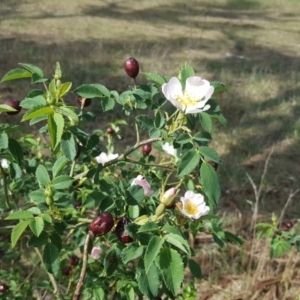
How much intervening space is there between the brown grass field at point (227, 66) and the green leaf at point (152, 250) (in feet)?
3.73

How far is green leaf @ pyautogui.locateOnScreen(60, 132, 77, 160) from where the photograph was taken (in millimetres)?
1120

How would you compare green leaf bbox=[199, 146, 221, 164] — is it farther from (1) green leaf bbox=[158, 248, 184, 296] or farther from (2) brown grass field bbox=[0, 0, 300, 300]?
(2) brown grass field bbox=[0, 0, 300, 300]

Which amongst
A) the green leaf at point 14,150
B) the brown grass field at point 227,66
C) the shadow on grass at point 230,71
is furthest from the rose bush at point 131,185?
the shadow on grass at point 230,71

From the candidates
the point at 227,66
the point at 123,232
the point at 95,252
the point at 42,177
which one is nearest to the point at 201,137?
the point at 123,232

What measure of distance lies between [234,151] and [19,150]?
280cm

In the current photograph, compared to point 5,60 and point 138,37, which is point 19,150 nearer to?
point 5,60

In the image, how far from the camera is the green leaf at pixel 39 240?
1.18m

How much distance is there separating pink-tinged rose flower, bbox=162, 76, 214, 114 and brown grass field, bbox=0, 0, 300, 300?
104cm

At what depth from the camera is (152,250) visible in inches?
41.8

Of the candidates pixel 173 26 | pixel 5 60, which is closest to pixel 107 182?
pixel 5 60

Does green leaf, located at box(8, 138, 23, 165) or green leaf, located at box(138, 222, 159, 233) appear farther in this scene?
green leaf, located at box(8, 138, 23, 165)

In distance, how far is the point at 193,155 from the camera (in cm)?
115

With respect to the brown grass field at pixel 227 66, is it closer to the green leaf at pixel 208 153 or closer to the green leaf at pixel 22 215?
the green leaf at pixel 208 153

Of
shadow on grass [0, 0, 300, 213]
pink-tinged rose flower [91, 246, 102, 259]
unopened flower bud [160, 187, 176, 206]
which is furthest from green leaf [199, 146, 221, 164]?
shadow on grass [0, 0, 300, 213]
